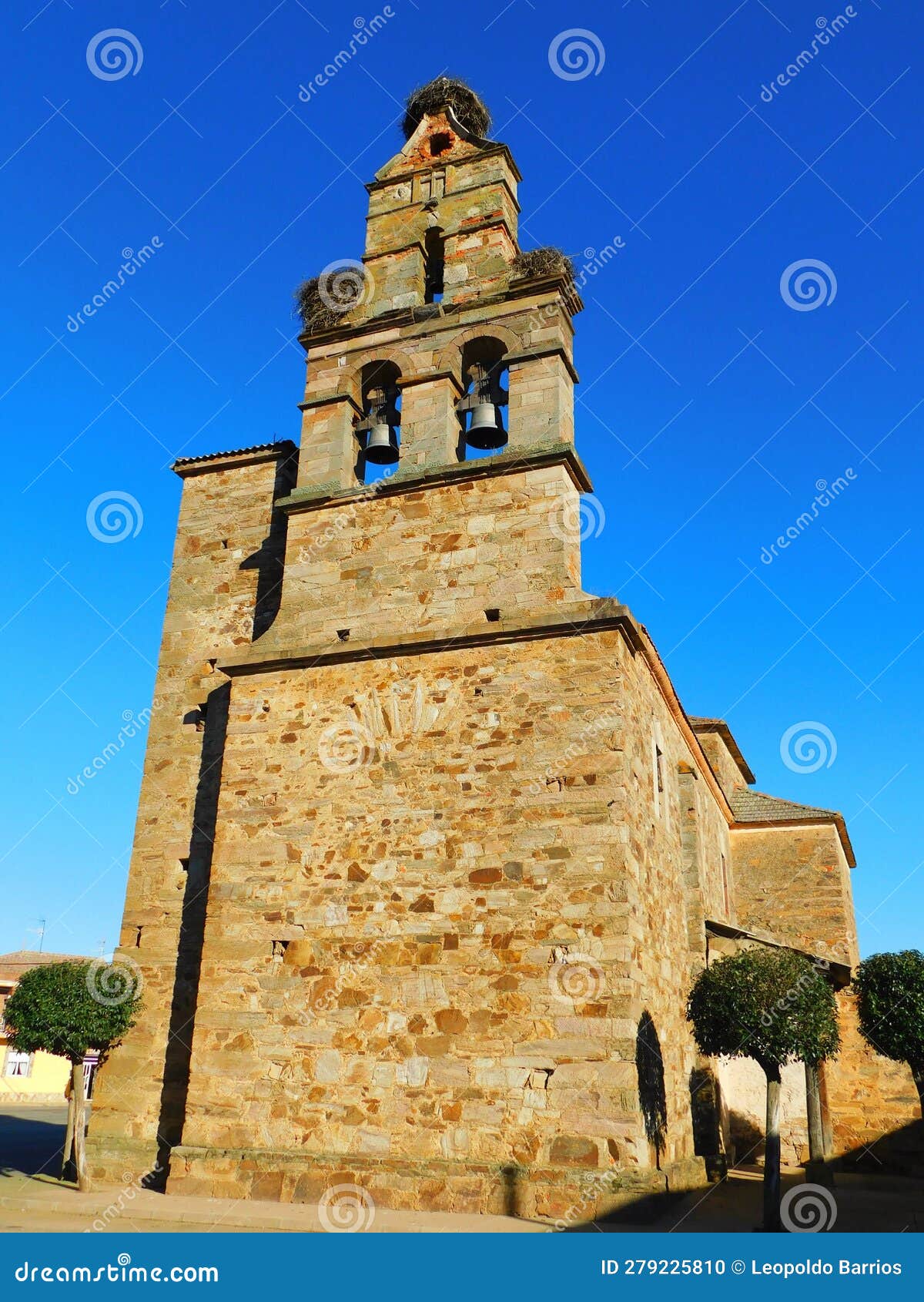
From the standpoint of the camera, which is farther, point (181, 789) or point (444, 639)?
point (181, 789)

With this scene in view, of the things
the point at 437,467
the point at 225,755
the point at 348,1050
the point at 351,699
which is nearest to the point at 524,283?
the point at 437,467

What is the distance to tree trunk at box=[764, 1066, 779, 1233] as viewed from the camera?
26.6ft

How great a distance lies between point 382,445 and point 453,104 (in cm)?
548

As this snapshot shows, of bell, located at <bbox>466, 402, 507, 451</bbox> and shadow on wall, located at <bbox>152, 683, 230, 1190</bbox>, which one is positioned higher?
bell, located at <bbox>466, 402, 507, 451</bbox>

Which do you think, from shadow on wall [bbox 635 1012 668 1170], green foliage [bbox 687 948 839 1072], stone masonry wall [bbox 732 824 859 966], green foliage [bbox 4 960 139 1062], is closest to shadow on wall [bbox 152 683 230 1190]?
green foliage [bbox 4 960 139 1062]

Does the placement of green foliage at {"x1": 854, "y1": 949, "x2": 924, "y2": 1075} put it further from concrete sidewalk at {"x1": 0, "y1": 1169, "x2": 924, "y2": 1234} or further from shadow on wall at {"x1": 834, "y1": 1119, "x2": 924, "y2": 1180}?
shadow on wall at {"x1": 834, "y1": 1119, "x2": 924, "y2": 1180}

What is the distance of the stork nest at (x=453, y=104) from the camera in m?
13.8

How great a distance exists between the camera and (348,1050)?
9.21m

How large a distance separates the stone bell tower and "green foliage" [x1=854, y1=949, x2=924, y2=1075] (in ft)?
6.63

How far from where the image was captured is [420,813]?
32.2 feet

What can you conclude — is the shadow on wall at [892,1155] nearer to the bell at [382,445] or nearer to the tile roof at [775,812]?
the tile roof at [775,812]

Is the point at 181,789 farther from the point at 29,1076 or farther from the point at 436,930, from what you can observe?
the point at 29,1076

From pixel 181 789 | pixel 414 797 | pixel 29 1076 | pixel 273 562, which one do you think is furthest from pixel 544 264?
pixel 29 1076

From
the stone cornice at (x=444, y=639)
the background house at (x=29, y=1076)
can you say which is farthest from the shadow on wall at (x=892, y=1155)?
the background house at (x=29, y=1076)
